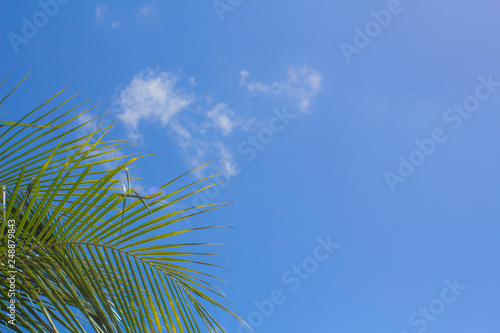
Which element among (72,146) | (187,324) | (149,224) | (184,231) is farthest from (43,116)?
(187,324)

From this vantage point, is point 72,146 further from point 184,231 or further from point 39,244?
point 184,231

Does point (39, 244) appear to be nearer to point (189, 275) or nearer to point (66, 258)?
point (66, 258)

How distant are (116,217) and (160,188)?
23cm

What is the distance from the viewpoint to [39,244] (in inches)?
62.5

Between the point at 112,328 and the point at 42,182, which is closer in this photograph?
the point at 112,328

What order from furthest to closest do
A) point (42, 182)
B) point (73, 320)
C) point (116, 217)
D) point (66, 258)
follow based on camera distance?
point (42, 182) → point (116, 217) → point (66, 258) → point (73, 320)

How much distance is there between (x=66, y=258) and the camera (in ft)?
5.03

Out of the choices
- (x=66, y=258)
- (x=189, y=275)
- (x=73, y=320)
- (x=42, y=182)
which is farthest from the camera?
(x=42, y=182)

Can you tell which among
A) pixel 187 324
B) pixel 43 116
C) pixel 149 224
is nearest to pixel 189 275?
pixel 187 324

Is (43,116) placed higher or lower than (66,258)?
higher

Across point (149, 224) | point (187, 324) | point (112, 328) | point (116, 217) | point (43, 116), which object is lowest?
point (187, 324)

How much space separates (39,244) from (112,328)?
0.44m

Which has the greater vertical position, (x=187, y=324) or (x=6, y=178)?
(x=6, y=178)

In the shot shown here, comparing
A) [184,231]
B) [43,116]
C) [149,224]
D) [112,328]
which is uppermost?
[43,116]
